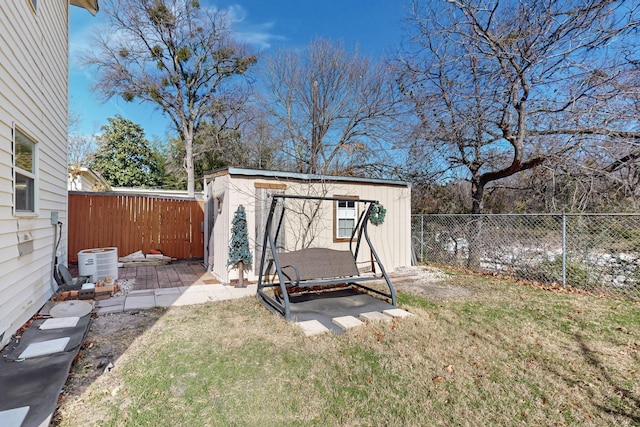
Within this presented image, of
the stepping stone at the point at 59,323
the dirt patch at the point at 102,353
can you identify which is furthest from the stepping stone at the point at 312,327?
the stepping stone at the point at 59,323

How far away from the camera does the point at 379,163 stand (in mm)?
11758

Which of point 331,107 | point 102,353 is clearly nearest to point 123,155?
point 331,107

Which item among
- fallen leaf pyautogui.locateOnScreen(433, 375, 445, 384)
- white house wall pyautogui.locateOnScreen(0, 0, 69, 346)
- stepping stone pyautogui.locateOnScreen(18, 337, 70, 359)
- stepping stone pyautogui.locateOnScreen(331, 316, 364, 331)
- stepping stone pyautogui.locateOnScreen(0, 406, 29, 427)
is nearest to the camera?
stepping stone pyautogui.locateOnScreen(0, 406, 29, 427)

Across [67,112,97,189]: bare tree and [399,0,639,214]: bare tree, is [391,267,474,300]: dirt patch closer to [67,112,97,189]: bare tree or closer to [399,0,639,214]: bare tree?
[399,0,639,214]: bare tree

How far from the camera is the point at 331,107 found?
40.7 ft

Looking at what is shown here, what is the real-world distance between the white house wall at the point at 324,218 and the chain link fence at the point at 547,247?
3.63 ft

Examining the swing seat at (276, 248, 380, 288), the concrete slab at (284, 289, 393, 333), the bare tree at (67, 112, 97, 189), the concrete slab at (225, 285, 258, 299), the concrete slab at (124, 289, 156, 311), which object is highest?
the bare tree at (67, 112, 97, 189)

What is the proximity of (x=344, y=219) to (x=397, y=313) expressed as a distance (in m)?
3.14

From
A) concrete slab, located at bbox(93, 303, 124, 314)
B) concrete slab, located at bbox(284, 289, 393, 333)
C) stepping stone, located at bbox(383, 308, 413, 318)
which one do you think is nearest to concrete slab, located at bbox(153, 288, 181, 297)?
concrete slab, located at bbox(93, 303, 124, 314)

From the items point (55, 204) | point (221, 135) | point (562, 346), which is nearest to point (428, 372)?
point (562, 346)

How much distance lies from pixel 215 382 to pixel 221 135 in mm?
16792

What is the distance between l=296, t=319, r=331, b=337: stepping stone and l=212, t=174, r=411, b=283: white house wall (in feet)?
7.98

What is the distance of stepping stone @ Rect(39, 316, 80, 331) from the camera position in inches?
132

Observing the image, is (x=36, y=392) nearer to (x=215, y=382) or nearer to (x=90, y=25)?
(x=215, y=382)
